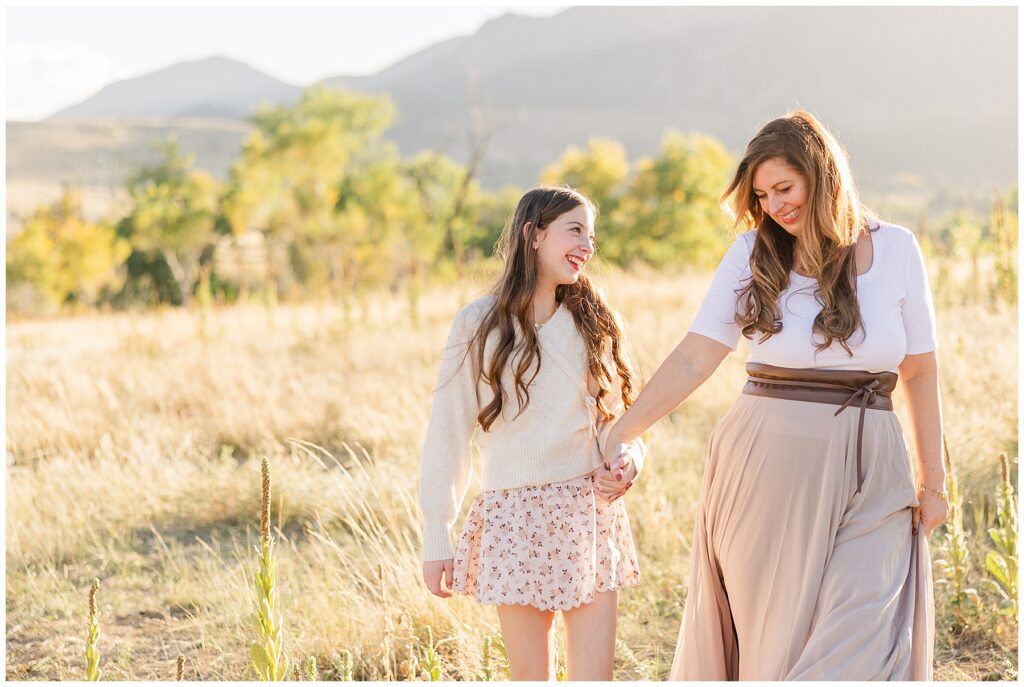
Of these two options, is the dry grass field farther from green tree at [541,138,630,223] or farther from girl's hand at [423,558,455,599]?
green tree at [541,138,630,223]

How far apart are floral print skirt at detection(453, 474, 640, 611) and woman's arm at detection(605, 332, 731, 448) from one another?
198 mm

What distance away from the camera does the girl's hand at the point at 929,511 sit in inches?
104

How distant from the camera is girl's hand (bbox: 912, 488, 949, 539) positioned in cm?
265

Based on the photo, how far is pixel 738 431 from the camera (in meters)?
2.69

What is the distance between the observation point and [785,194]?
2.62 meters

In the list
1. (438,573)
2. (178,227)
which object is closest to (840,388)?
(438,573)

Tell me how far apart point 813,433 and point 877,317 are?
1.18 feet

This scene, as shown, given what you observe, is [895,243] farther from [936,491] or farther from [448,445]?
[448,445]

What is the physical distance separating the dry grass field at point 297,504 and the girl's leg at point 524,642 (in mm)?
288

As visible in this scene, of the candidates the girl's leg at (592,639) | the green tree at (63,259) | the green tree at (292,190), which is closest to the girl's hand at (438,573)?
the girl's leg at (592,639)

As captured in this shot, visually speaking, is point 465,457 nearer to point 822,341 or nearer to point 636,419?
point 636,419

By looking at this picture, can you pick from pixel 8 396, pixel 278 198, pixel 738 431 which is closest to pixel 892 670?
pixel 738 431

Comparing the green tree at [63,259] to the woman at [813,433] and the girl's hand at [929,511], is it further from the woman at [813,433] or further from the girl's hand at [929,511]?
the girl's hand at [929,511]

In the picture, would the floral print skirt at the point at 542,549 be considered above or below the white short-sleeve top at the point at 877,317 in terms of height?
below
